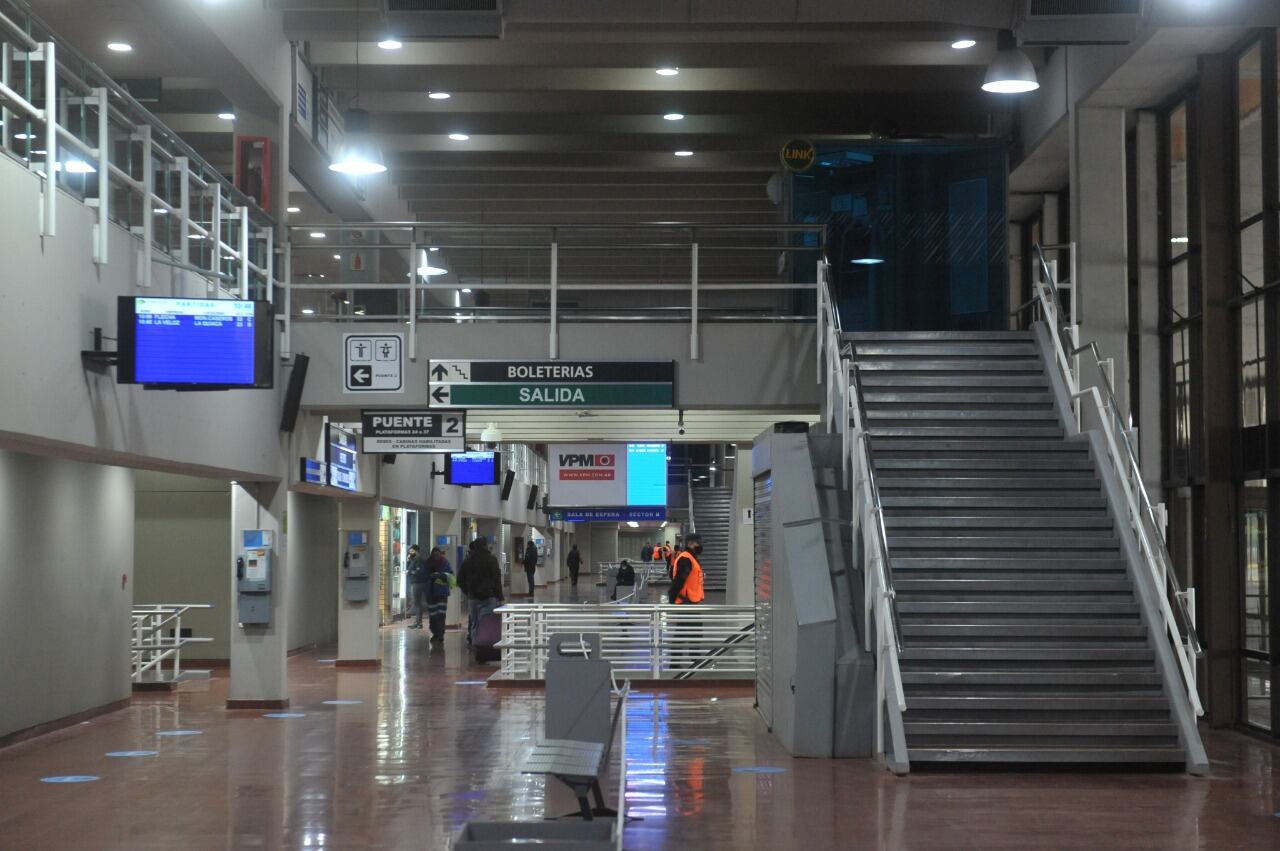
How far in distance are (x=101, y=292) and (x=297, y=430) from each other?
18.2ft

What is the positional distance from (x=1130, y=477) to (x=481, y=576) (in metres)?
10.2

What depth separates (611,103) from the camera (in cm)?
1964

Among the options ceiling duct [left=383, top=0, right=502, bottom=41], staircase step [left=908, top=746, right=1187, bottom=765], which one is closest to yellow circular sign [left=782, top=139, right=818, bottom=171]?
ceiling duct [left=383, top=0, right=502, bottom=41]

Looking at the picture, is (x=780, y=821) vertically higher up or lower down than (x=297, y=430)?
lower down

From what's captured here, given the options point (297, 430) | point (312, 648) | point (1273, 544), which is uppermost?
point (297, 430)

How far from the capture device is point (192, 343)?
1053 centimetres

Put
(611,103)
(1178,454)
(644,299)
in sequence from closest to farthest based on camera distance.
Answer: (1178,454), (611,103), (644,299)

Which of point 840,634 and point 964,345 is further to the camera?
point 964,345

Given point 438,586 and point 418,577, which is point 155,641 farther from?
point 418,577

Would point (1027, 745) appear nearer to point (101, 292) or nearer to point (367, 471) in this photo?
point (101, 292)

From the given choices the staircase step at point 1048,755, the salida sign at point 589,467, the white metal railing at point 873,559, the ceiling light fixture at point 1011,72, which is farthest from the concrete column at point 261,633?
the ceiling light fixture at point 1011,72

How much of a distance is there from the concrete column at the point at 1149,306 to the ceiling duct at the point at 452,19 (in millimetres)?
7919

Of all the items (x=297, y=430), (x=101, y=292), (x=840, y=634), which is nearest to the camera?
(x=101, y=292)

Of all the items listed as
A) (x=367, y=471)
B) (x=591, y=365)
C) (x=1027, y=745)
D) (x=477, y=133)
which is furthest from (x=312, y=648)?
(x=1027, y=745)
